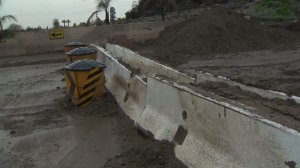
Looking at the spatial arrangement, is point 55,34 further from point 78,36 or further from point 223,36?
point 223,36

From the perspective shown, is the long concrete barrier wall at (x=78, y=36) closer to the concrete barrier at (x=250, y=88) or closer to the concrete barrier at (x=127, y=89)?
the concrete barrier at (x=127, y=89)

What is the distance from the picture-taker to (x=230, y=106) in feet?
13.4

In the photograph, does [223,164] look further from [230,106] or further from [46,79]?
[46,79]

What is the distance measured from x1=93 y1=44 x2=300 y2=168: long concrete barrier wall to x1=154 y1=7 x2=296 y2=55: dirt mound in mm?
9756

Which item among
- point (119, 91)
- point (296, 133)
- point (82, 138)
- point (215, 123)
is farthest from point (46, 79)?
point (296, 133)

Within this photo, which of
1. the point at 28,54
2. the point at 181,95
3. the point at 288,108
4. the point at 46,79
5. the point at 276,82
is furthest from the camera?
the point at 28,54

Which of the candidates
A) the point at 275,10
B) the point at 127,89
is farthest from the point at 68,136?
the point at 275,10

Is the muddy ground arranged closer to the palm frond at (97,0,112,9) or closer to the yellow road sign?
the yellow road sign

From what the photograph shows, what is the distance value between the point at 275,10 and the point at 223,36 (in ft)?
34.1

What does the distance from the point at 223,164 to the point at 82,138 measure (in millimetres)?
3423

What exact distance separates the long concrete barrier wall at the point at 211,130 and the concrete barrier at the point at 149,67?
2.41 feet

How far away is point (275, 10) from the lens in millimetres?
25828

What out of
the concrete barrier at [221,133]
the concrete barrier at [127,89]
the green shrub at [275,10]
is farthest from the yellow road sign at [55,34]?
the concrete barrier at [221,133]

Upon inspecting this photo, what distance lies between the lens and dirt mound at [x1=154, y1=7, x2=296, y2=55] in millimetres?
16266
